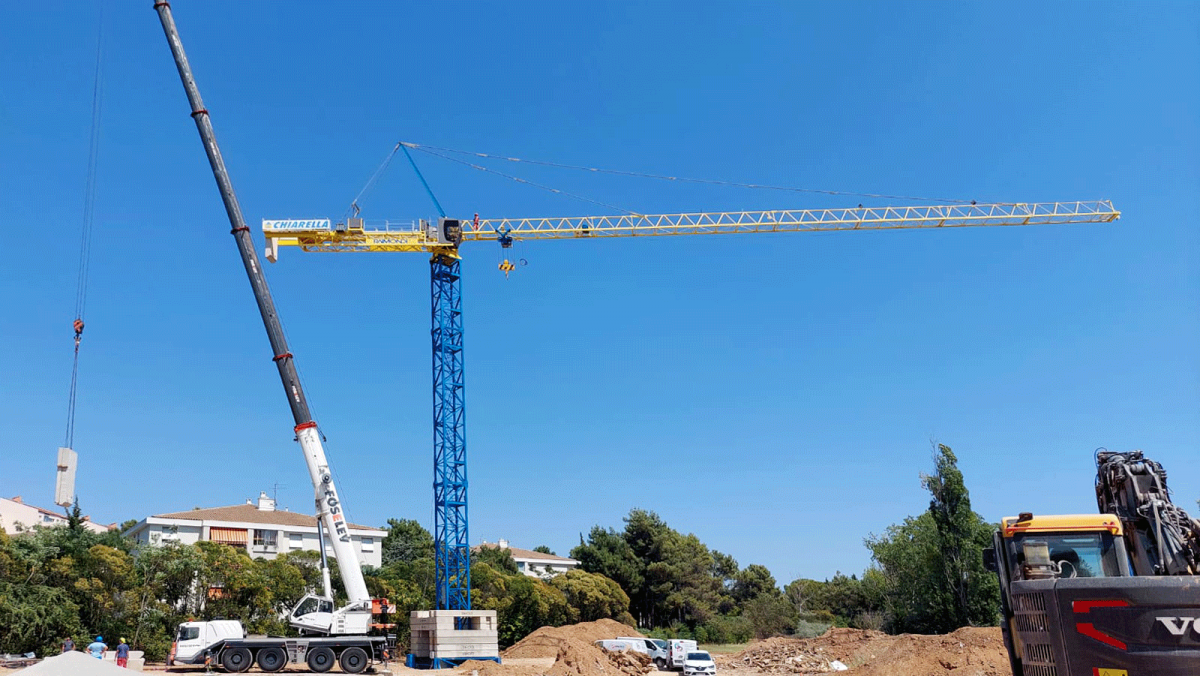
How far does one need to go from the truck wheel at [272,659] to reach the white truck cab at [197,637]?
95 centimetres

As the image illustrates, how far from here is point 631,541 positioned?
74.6 meters

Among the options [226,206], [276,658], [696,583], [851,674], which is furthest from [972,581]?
[226,206]

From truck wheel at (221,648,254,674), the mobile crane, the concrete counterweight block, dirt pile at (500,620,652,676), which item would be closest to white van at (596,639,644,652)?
dirt pile at (500,620,652,676)

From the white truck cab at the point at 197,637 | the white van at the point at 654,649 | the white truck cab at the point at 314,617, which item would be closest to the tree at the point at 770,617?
the white van at the point at 654,649

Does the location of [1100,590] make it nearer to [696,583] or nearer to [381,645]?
[381,645]

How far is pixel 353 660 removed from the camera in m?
29.4

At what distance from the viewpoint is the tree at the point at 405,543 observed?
243ft

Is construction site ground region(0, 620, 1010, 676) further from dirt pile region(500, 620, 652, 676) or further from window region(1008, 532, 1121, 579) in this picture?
window region(1008, 532, 1121, 579)

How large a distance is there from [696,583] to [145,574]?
144ft

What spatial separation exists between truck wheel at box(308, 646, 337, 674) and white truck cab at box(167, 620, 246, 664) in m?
2.34

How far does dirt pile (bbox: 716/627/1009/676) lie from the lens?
29359 millimetres

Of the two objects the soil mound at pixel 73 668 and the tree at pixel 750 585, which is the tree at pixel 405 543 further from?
the soil mound at pixel 73 668

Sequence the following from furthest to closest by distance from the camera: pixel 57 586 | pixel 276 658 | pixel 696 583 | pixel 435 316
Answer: pixel 696 583 → pixel 435 316 → pixel 57 586 → pixel 276 658

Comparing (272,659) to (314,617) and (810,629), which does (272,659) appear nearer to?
(314,617)
